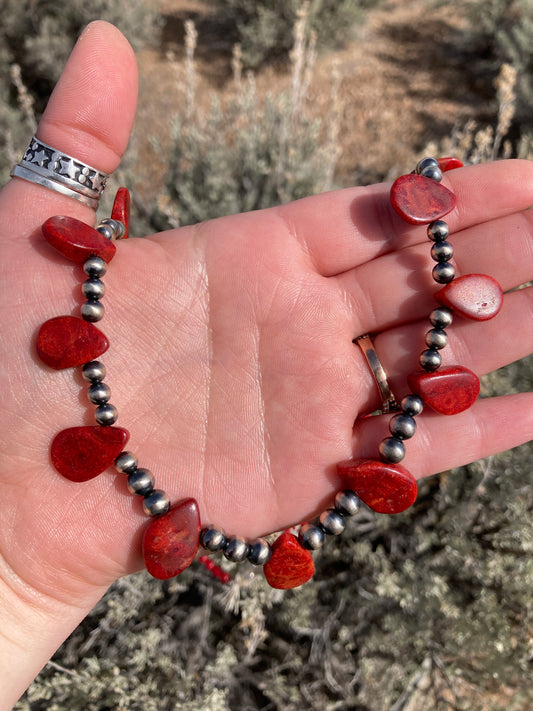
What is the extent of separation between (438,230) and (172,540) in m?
1.60

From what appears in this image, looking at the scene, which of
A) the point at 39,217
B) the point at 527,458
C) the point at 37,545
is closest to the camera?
the point at 37,545

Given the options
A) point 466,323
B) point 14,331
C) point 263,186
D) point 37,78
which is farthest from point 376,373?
point 37,78

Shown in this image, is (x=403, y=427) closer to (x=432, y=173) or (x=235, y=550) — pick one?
(x=235, y=550)

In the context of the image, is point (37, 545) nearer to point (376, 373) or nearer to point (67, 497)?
point (67, 497)

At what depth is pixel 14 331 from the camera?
2174 mm

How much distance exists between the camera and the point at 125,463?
218cm

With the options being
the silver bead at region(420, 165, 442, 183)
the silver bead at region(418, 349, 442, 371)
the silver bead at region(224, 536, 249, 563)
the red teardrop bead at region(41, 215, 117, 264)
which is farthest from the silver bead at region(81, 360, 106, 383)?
the silver bead at region(420, 165, 442, 183)

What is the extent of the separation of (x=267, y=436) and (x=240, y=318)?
1.68 ft

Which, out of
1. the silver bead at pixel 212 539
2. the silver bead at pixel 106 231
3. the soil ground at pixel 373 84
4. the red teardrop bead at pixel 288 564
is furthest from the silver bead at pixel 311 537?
the soil ground at pixel 373 84

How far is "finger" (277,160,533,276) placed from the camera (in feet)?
7.78

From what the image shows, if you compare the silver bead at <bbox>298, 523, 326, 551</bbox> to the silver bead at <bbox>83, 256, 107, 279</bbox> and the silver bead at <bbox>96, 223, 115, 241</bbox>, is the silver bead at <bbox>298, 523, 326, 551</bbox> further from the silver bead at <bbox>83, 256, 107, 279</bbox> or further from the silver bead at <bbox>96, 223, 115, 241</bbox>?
the silver bead at <bbox>96, 223, 115, 241</bbox>

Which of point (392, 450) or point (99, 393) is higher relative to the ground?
point (99, 393)

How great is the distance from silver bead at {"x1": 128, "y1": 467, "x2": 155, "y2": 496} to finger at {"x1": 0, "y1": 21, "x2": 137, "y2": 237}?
1062mm

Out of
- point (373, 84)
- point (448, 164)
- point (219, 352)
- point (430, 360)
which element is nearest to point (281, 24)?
point (373, 84)
